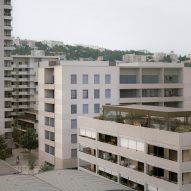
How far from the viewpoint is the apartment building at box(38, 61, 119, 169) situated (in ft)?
192

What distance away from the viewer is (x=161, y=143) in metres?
36.6

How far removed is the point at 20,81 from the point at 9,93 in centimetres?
2143

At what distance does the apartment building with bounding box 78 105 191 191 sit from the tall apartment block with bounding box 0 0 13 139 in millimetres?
28915

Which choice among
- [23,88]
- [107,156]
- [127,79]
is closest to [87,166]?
[107,156]

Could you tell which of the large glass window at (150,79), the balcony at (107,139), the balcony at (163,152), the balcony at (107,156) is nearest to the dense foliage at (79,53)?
the large glass window at (150,79)

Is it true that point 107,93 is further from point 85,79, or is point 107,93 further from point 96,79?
point 85,79

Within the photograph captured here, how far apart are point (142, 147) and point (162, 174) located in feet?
10.3

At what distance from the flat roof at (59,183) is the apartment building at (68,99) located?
18.3 m

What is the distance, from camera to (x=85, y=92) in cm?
6022

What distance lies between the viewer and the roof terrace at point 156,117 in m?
36.9

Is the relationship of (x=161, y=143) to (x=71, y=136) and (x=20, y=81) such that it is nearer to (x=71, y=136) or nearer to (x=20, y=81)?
(x=71, y=136)

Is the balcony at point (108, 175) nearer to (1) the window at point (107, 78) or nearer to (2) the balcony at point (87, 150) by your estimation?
(2) the balcony at point (87, 150)

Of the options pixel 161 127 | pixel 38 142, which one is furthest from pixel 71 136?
pixel 161 127

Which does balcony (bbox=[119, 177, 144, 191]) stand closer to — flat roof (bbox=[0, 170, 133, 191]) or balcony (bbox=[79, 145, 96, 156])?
flat roof (bbox=[0, 170, 133, 191])
